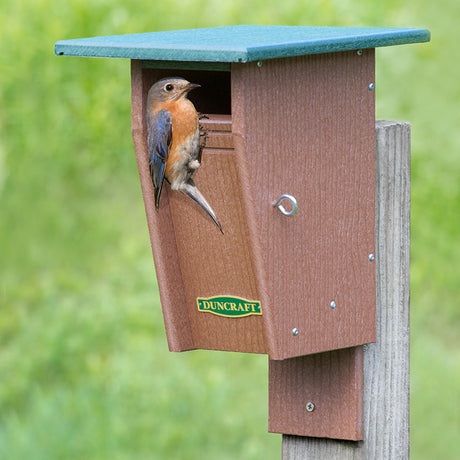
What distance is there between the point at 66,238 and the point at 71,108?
107 cm

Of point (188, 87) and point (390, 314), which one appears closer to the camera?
point (188, 87)

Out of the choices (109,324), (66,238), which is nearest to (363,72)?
(109,324)

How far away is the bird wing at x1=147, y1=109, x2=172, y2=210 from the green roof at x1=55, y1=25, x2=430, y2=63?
0.69ft

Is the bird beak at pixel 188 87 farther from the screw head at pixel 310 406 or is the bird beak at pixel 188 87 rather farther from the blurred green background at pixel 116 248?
the blurred green background at pixel 116 248

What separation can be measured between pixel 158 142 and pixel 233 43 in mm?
405

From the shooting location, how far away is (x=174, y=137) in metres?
2.77

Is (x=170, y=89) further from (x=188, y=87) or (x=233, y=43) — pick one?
(x=233, y=43)

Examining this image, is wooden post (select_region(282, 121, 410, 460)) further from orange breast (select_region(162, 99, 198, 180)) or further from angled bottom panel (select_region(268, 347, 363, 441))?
orange breast (select_region(162, 99, 198, 180))

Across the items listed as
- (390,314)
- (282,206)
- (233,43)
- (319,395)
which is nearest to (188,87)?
(233,43)

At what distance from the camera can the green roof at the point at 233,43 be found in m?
2.42

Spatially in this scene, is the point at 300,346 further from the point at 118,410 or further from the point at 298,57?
the point at 118,410

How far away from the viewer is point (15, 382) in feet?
23.3

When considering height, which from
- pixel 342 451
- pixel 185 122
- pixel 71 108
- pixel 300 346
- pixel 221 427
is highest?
pixel 71 108

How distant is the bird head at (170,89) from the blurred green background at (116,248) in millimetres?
3909
